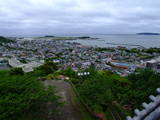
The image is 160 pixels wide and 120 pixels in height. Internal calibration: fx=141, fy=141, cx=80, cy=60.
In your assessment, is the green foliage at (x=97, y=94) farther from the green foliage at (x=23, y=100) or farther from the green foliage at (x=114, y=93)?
the green foliage at (x=23, y=100)

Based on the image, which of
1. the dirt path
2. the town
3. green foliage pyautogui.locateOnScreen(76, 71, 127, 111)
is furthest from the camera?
the town

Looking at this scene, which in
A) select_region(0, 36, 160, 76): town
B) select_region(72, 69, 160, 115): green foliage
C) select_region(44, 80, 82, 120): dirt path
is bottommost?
select_region(0, 36, 160, 76): town

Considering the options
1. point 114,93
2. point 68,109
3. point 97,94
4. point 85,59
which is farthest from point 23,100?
point 85,59

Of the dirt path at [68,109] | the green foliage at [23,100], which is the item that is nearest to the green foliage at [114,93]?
the dirt path at [68,109]

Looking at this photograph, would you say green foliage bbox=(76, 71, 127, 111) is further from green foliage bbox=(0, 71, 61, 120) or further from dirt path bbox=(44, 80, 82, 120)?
green foliage bbox=(0, 71, 61, 120)

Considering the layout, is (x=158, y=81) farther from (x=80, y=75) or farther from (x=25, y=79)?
(x=25, y=79)

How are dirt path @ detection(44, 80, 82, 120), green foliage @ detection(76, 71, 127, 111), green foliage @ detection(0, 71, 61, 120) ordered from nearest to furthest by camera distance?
green foliage @ detection(0, 71, 61, 120) → dirt path @ detection(44, 80, 82, 120) → green foliage @ detection(76, 71, 127, 111)

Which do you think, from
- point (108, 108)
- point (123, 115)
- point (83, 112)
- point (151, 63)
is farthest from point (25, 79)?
point (151, 63)

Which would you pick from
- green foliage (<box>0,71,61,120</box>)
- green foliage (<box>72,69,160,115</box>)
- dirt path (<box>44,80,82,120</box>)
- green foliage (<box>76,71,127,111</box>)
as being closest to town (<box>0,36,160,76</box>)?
dirt path (<box>44,80,82,120</box>)
